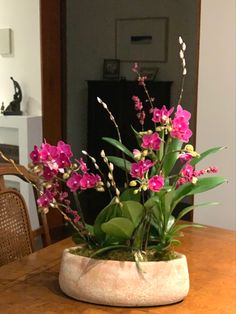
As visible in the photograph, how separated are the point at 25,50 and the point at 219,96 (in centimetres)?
175

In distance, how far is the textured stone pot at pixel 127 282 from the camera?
1.26 m

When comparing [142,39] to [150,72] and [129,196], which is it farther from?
[129,196]

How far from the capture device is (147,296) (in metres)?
1.27

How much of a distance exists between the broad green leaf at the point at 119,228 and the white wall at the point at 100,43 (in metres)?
3.94

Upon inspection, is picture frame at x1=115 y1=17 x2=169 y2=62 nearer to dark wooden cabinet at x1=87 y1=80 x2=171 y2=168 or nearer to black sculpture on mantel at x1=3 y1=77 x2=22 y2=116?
dark wooden cabinet at x1=87 y1=80 x2=171 y2=168

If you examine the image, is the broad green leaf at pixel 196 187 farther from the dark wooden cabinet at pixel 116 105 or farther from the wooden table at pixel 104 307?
the dark wooden cabinet at pixel 116 105

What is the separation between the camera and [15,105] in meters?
3.93

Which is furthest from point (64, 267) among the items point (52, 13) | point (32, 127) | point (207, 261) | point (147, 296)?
point (52, 13)

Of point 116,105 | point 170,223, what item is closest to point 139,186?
point 170,223

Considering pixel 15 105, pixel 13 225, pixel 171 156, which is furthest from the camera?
pixel 15 105

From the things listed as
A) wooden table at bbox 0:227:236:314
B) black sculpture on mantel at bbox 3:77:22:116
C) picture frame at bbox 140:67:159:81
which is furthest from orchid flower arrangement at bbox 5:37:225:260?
picture frame at bbox 140:67:159:81

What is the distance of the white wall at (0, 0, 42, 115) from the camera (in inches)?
152

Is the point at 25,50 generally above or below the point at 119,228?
above

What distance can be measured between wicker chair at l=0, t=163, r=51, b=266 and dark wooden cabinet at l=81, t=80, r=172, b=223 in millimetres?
3242
